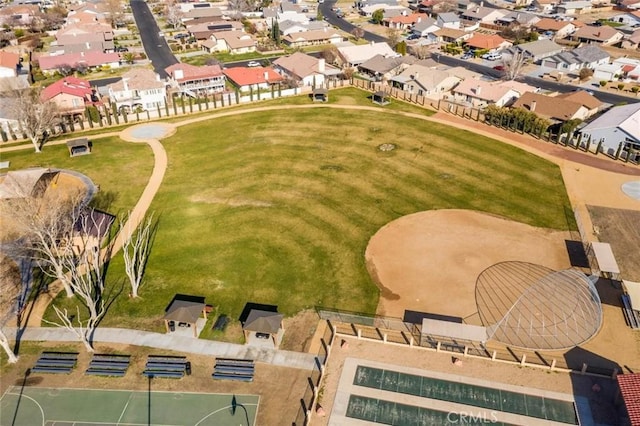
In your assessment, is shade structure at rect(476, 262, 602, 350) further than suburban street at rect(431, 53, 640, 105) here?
No

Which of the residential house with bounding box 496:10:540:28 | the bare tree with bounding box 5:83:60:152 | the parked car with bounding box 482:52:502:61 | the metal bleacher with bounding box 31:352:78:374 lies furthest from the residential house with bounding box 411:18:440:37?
the metal bleacher with bounding box 31:352:78:374

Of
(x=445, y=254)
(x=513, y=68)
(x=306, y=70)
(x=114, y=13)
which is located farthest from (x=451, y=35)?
(x=114, y=13)

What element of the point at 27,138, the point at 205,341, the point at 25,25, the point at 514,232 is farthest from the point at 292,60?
the point at 25,25

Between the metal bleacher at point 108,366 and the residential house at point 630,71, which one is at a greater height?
the residential house at point 630,71

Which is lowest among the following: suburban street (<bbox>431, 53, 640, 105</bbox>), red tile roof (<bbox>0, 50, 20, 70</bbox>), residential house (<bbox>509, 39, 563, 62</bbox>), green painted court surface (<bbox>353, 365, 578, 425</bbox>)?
green painted court surface (<bbox>353, 365, 578, 425</bbox>)

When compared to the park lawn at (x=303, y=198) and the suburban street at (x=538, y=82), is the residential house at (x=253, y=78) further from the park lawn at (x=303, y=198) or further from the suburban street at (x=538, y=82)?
the suburban street at (x=538, y=82)

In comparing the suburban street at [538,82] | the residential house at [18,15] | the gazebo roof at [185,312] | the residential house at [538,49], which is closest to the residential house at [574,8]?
the residential house at [538,49]

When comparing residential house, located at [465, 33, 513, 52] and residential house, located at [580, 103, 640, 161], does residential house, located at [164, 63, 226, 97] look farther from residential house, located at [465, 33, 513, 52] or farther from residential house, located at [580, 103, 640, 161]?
residential house, located at [465, 33, 513, 52]
